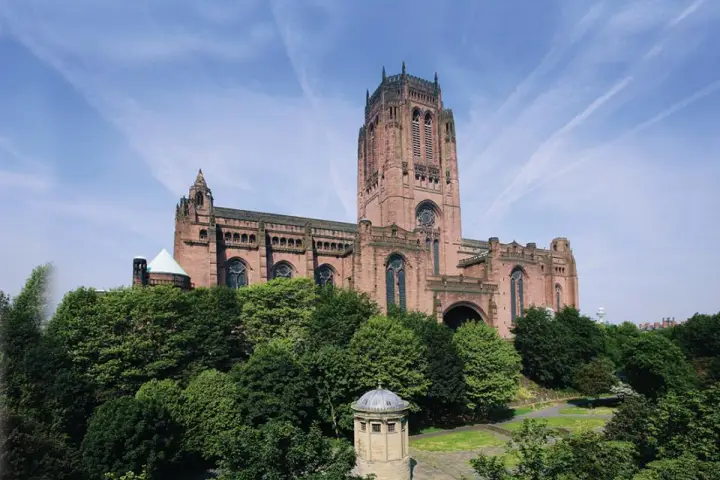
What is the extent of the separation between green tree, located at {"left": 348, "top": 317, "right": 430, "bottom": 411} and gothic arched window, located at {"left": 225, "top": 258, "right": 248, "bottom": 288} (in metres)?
19.6

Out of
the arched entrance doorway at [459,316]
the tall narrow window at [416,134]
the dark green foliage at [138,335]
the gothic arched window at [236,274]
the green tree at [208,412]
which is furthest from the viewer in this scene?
the tall narrow window at [416,134]

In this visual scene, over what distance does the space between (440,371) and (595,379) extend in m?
17.2

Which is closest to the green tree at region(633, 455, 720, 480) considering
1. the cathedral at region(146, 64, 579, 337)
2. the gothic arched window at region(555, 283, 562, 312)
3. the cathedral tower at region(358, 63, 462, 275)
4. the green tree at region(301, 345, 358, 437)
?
the green tree at region(301, 345, 358, 437)

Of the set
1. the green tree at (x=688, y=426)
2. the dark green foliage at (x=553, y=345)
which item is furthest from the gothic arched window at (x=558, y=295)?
the green tree at (x=688, y=426)

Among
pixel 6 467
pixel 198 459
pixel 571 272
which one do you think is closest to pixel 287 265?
pixel 198 459

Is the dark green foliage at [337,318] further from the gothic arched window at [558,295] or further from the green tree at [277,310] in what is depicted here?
the gothic arched window at [558,295]

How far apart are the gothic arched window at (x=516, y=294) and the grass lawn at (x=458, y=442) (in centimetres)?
2307

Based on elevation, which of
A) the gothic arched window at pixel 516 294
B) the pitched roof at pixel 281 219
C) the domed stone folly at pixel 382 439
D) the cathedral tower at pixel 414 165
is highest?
the cathedral tower at pixel 414 165

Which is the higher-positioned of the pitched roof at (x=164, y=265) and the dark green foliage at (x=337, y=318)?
the pitched roof at (x=164, y=265)

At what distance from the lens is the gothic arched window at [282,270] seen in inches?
1937

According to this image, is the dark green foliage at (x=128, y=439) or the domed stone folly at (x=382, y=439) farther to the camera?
the domed stone folly at (x=382, y=439)

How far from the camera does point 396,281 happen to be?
45.4 metres

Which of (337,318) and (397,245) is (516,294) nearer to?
(397,245)

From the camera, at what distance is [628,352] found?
4225 centimetres
